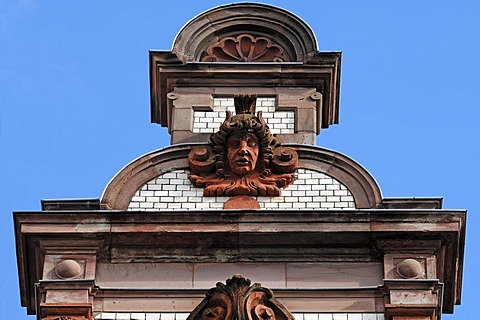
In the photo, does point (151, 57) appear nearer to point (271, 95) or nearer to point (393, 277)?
point (271, 95)

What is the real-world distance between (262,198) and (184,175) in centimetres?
129

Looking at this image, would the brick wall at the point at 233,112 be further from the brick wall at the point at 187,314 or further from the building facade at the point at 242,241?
the brick wall at the point at 187,314

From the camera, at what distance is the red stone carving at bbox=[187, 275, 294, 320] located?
84.2ft

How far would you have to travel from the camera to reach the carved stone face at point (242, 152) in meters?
28.5

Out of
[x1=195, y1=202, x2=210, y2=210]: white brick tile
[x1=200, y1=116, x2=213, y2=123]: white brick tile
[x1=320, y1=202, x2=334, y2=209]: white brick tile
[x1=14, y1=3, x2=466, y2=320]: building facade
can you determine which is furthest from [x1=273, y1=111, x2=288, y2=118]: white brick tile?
[x1=195, y1=202, x2=210, y2=210]: white brick tile

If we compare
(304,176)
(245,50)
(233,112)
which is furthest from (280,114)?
(304,176)

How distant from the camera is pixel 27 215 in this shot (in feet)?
89.7

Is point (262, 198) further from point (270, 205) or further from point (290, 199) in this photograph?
point (290, 199)

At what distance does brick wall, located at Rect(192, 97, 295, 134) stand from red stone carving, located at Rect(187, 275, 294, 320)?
16.5 feet

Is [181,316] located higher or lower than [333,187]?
lower

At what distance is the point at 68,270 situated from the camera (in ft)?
87.9

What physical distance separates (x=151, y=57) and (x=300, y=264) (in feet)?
21.4

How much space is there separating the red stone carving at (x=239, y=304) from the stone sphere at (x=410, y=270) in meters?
1.79

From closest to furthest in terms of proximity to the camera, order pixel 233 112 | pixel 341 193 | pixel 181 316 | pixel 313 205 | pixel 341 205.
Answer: pixel 181 316
pixel 341 205
pixel 313 205
pixel 341 193
pixel 233 112
